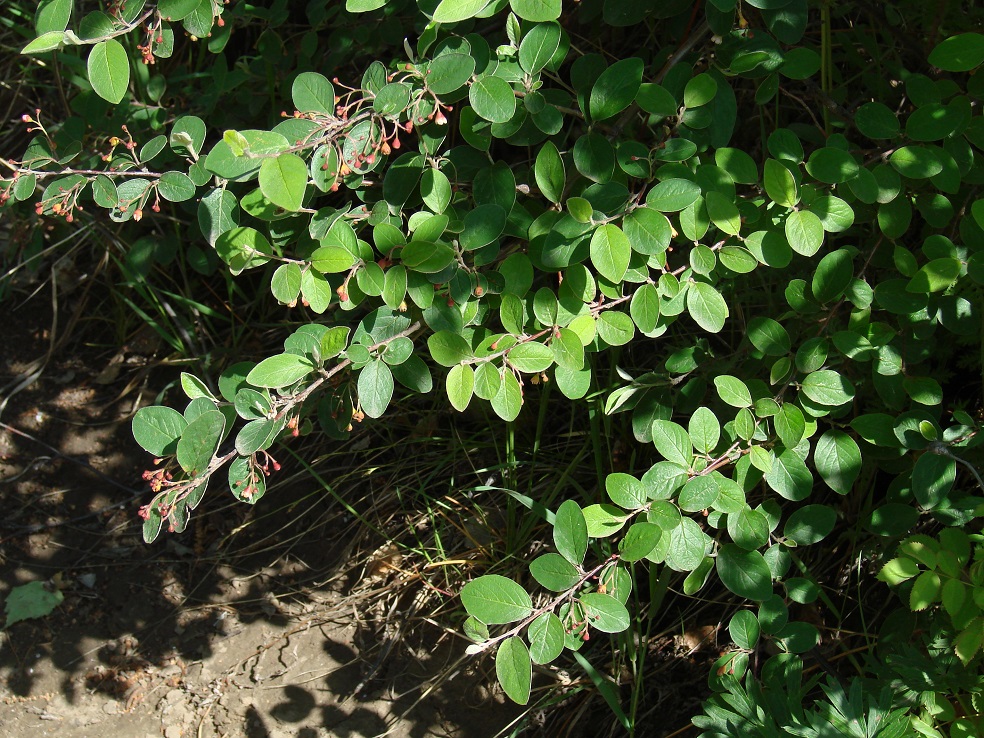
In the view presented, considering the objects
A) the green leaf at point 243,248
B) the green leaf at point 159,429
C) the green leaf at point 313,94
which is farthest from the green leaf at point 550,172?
the green leaf at point 159,429

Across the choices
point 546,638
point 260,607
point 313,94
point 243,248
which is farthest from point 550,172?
point 260,607

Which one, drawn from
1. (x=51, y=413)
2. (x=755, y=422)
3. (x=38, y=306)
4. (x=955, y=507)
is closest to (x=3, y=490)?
(x=51, y=413)

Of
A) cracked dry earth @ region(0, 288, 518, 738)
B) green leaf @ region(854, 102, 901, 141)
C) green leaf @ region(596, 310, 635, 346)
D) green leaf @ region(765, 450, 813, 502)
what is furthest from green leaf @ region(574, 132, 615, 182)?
cracked dry earth @ region(0, 288, 518, 738)

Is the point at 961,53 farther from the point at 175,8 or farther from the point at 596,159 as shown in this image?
the point at 175,8

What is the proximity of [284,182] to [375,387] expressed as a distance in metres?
0.34

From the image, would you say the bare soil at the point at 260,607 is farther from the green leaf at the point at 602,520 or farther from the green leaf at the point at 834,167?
the green leaf at the point at 834,167

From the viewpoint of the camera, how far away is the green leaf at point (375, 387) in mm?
1319

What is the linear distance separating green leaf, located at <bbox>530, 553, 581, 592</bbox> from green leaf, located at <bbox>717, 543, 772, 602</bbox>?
A: 0.88 ft

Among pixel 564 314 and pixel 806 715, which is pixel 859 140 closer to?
pixel 564 314

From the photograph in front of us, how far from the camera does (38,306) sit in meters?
2.73

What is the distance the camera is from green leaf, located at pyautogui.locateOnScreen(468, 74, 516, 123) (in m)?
1.27

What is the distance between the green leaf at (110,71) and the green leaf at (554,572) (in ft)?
3.08

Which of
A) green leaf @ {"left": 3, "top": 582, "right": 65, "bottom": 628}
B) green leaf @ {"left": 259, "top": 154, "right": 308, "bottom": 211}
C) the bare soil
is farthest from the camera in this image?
green leaf @ {"left": 3, "top": 582, "right": 65, "bottom": 628}

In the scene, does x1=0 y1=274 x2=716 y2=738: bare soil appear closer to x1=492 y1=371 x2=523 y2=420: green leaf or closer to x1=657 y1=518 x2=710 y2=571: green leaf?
x1=657 y1=518 x2=710 y2=571: green leaf
